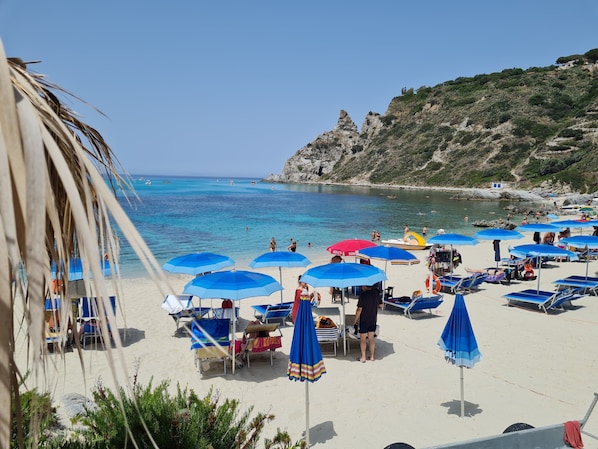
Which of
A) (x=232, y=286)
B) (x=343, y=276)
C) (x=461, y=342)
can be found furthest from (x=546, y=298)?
(x=232, y=286)

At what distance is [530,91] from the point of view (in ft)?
289

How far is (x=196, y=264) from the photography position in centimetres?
1024

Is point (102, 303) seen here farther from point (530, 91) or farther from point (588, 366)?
point (530, 91)

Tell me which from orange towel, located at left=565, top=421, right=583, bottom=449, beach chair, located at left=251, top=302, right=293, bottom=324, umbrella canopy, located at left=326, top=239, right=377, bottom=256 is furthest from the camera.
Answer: umbrella canopy, located at left=326, top=239, right=377, bottom=256

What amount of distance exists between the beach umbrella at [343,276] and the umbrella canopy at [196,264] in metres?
2.49

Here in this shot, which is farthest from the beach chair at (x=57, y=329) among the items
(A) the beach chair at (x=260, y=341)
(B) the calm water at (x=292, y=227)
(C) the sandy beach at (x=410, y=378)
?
(B) the calm water at (x=292, y=227)

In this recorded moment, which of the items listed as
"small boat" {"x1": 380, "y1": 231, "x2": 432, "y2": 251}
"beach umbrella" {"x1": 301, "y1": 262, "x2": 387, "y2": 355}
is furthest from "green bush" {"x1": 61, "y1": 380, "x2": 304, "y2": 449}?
"small boat" {"x1": 380, "y1": 231, "x2": 432, "y2": 251}

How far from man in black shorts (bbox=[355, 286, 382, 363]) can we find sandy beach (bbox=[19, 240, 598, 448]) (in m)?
0.42

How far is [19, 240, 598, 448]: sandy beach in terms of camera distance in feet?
19.9

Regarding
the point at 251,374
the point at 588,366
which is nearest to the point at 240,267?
the point at 251,374

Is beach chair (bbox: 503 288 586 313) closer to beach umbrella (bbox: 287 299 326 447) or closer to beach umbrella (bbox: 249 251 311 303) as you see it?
beach umbrella (bbox: 249 251 311 303)

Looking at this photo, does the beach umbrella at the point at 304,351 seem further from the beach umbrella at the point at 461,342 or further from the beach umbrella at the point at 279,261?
the beach umbrella at the point at 279,261

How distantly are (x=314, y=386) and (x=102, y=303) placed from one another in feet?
21.7

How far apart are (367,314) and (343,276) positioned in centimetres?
83
